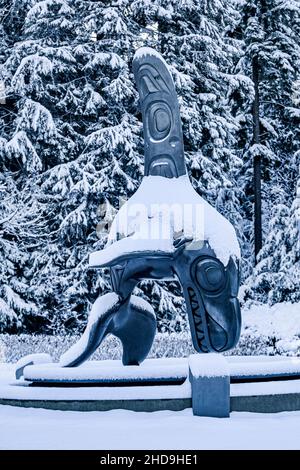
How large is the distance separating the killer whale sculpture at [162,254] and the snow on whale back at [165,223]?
11 millimetres

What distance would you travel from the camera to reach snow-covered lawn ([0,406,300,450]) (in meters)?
5.83

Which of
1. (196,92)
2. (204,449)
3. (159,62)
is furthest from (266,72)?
(204,449)

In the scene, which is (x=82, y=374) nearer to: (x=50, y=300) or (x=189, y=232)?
(x=189, y=232)

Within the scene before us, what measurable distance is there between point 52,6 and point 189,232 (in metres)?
12.3

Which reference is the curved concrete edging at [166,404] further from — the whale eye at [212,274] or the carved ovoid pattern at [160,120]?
the carved ovoid pattern at [160,120]

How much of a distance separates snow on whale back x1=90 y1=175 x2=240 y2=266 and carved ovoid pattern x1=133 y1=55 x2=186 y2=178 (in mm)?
186

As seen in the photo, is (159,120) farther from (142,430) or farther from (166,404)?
(142,430)

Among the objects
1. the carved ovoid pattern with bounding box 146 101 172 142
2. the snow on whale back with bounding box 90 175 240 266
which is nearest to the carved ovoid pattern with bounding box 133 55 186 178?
the carved ovoid pattern with bounding box 146 101 172 142

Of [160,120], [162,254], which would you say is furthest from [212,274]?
[160,120]

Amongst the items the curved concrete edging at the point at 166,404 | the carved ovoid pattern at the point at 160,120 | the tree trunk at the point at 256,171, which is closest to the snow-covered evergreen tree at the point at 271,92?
the tree trunk at the point at 256,171

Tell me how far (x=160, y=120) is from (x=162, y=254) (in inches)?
66.3

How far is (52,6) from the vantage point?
18.6 metres

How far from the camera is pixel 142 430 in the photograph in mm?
6336
